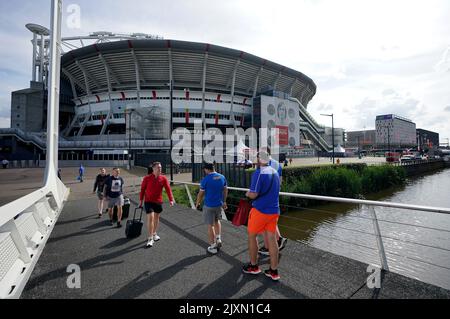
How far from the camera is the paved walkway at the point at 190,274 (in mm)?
2902

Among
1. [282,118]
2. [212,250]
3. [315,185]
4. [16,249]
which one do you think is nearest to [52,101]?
[16,249]

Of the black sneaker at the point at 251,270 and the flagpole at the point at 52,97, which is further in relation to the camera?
the flagpole at the point at 52,97

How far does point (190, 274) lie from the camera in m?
3.43

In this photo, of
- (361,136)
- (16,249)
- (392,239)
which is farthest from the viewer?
(361,136)

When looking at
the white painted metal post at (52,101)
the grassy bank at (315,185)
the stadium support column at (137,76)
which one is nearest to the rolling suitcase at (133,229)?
the grassy bank at (315,185)

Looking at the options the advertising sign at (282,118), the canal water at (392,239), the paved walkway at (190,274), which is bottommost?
the canal water at (392,239)

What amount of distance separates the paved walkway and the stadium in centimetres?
4214

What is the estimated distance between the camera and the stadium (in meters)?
48.6

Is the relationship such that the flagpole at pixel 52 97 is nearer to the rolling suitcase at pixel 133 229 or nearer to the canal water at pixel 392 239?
the rolling suitcase at pixel 133 229

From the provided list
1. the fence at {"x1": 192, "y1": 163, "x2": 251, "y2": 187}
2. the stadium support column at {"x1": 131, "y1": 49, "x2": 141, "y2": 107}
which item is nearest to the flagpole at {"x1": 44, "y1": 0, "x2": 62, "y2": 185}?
the fence at {"x1": 192, "y1": 163, "x2": 251, "y2": 187}

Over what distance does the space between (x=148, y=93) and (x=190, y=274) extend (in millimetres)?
55592

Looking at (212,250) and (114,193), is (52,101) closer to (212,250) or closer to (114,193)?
(114,193)

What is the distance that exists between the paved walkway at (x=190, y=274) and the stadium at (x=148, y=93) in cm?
4214

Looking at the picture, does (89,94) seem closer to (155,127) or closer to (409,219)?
(155,127)
